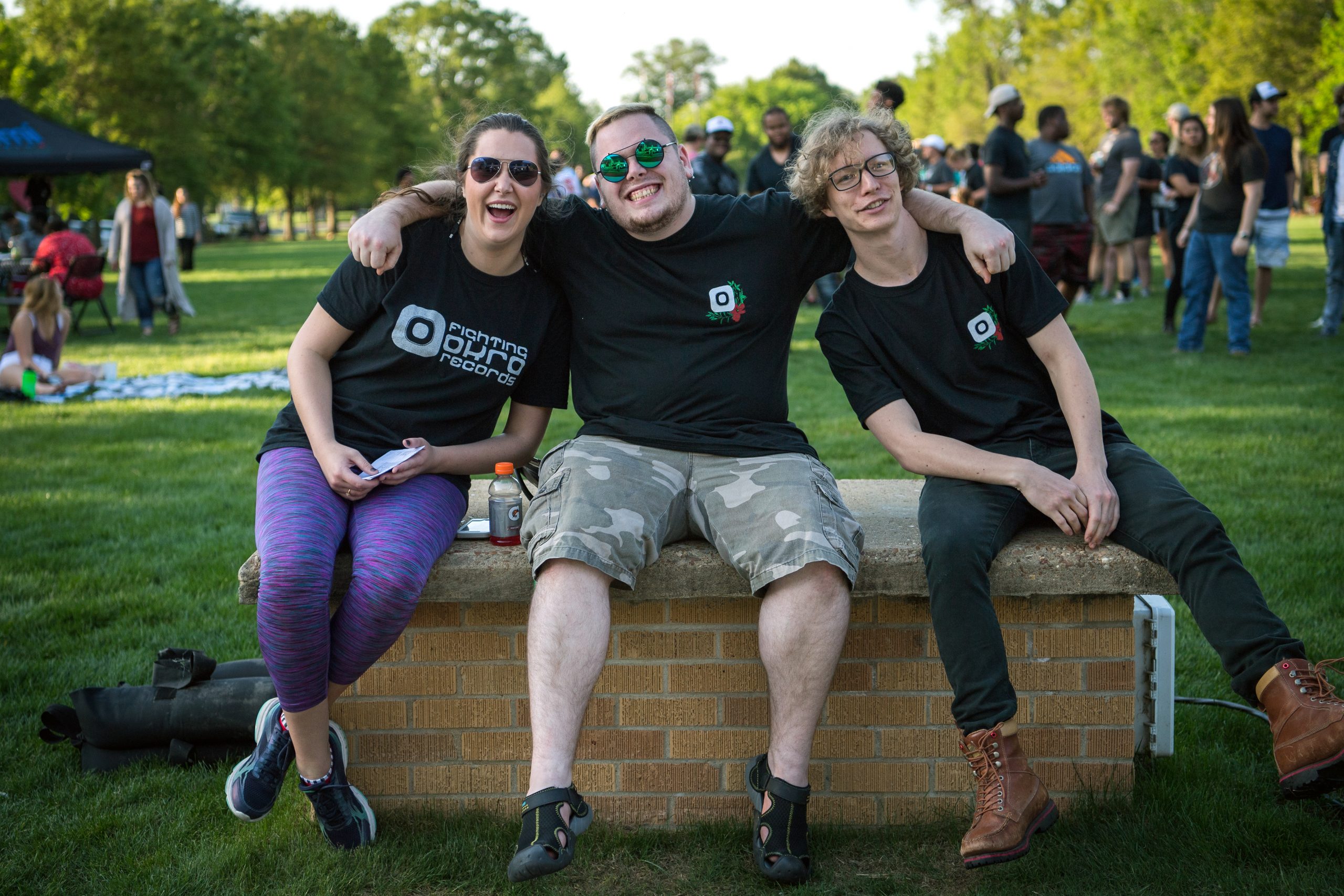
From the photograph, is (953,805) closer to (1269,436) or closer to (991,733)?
(991,733)

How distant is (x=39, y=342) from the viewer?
9898mm

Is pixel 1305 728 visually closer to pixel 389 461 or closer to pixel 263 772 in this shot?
pixel 389 461

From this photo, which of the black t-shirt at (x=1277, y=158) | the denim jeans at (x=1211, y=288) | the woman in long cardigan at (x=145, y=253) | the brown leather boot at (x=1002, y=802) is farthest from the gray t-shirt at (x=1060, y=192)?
the woman in long cardigan at (x=145, y=253)

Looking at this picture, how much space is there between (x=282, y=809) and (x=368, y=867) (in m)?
0.43

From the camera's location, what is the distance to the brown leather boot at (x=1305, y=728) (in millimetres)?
2480

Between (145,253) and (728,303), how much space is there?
41.5ft

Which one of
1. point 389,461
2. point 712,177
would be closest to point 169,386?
point 712,177

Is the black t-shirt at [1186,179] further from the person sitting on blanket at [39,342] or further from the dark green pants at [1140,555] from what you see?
the person sitting on blanket at [39,342]

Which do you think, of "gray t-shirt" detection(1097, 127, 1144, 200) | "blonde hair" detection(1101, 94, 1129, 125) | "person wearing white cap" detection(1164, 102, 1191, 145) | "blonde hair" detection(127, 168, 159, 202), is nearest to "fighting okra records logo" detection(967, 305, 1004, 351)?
"person wearing white cap" detection(1164, 102, 1191, 145)

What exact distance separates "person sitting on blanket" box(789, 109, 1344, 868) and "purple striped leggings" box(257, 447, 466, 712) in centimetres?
127


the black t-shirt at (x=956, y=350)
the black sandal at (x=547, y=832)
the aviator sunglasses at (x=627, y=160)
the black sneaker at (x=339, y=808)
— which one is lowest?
the black sneaker at (x=339, y=808)

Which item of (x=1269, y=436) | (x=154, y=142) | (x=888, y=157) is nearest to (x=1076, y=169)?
(x=1269, y=436)

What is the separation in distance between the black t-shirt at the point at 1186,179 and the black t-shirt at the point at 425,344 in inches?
436

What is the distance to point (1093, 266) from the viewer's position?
18125mm
